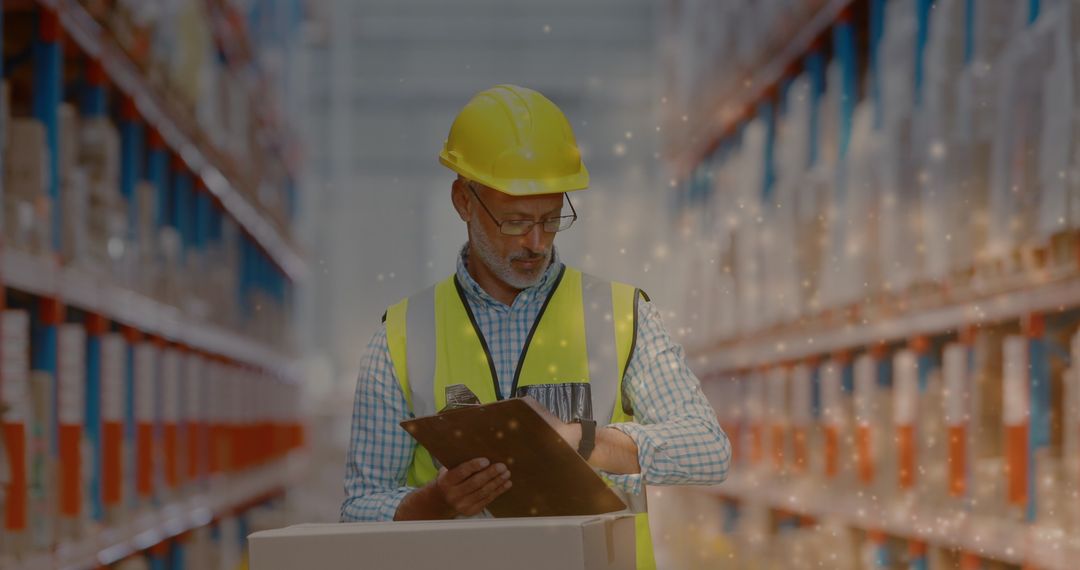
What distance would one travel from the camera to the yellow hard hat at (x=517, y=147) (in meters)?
1.93

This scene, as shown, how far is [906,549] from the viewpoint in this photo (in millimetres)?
3754

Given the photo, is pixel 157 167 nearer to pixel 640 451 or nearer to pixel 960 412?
pixel 960 412

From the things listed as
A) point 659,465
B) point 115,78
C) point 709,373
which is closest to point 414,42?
point 709,373

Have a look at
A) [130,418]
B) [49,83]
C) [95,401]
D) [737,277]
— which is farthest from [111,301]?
[737,277]

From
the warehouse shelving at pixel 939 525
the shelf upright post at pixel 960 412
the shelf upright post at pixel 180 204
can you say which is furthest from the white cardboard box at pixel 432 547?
the shelf upright post at pixel 180 204

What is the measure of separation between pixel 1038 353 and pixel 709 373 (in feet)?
9.71

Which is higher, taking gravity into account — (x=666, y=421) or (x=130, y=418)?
(x=130, y=418)

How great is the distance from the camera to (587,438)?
1717 mm

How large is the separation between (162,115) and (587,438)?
292 cm

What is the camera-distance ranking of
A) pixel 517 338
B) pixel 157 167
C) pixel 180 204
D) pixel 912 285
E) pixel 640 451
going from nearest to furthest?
pixel 640 451
pixel 517 338
pixel 912 285
pixel 157 167
pixel 180 204

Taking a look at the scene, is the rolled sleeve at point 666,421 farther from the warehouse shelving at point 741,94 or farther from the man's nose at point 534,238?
the warehouse shelving at point 741,94

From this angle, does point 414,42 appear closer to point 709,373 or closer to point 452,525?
point 709,373

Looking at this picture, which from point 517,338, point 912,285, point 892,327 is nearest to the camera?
point 517,338

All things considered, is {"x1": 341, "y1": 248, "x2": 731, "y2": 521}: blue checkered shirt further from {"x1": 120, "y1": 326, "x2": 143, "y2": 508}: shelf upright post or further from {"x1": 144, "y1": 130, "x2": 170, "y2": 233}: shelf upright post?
{"x1": 144, "y1": 130, "x2": 170, "y2": 233}: shelf upright post
